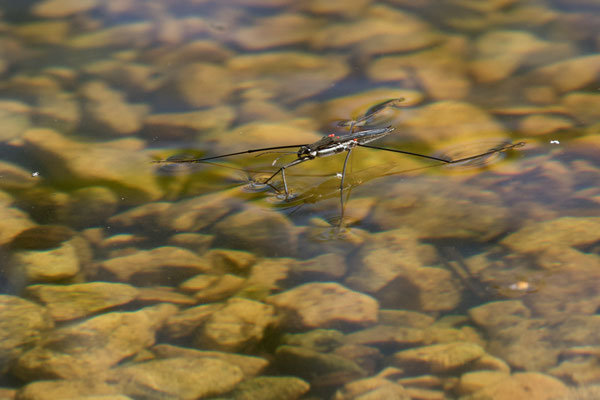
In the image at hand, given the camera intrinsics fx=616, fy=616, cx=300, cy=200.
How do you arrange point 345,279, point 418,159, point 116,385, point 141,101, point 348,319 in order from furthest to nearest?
1. point 141,101
2. point 418,159
3. point 345,279
4. point 348,319
5. point 116,385

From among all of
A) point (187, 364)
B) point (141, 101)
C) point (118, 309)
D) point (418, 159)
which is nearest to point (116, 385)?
point (187, 364)

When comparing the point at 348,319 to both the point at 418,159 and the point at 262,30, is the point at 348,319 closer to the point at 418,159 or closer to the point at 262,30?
the point at 418,159

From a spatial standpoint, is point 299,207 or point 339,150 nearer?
point 299,207

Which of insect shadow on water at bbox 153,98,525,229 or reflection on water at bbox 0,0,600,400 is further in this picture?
insect shadow on water at bbox 153,98,525,229

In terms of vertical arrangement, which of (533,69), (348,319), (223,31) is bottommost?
(348,319)

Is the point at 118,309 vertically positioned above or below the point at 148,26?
below

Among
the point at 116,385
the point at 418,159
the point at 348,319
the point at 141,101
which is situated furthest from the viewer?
the point at 141,101

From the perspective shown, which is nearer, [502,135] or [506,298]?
[506,298]

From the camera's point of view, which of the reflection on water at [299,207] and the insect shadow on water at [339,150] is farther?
the insect shadow on water at [339,150]
